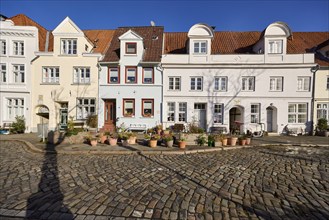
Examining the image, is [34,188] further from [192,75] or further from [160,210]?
[192,75]

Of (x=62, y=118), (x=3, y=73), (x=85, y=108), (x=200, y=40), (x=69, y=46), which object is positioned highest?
(x=200, y=40)

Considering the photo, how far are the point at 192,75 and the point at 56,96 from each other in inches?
513

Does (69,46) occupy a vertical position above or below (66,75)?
above

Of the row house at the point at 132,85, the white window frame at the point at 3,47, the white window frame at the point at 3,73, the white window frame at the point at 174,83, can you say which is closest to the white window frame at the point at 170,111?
the row house at the point at 132,85

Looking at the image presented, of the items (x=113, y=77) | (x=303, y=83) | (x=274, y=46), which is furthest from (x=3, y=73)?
(x=303, y=83)

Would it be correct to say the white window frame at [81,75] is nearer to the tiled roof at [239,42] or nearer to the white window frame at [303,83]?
the tiled roof at [239,42]

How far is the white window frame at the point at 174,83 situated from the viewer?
15750 millimetres

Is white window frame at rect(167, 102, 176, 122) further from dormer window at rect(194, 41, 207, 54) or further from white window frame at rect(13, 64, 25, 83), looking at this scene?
white window frame at rect(13, 64, 25, 83)

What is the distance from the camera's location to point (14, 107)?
16.0 m

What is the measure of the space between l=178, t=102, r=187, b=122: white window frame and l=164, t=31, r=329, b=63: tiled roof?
5625 millimetres

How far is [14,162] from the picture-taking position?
6.45 metres

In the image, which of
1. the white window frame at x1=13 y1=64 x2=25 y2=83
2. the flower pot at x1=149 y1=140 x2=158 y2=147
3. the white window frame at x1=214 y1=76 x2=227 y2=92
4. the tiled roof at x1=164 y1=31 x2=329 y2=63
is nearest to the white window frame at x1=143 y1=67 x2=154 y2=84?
the tiled roof at x1=164 y1=31 x2=329 y2=63

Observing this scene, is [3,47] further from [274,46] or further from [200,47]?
[274,46]

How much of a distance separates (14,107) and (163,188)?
1869 centimetres
